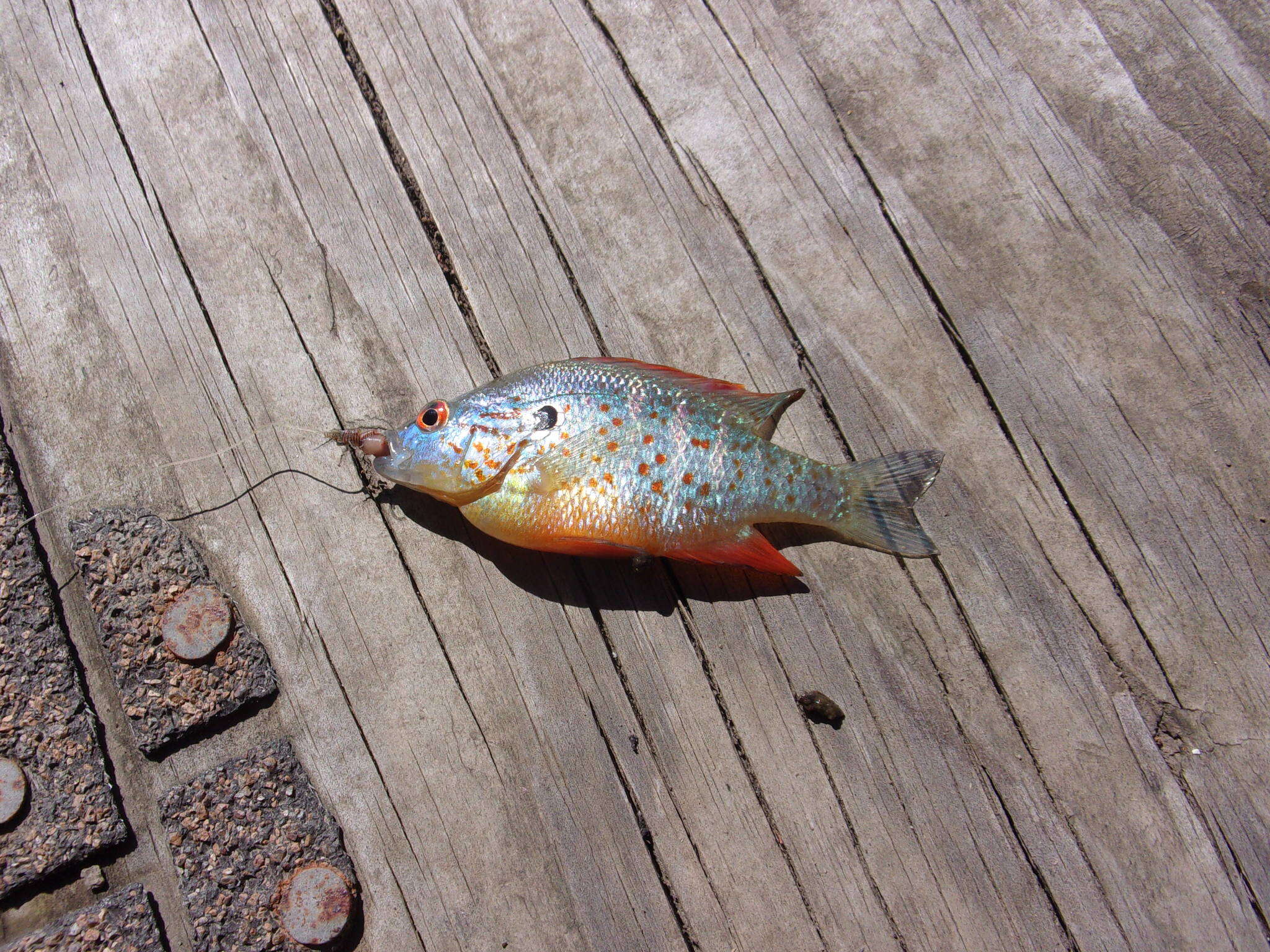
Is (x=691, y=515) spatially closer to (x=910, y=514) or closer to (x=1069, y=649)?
(x=910, y=514)

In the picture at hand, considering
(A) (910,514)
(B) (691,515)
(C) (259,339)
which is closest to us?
(B) (691,515)

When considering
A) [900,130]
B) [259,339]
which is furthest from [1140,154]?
[259,339]

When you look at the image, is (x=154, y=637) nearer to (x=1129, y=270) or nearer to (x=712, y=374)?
(x=712, y=374)

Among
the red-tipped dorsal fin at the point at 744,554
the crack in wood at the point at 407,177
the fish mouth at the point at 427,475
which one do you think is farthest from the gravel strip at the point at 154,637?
the red-tipped dorsal fin at the point at 744,554

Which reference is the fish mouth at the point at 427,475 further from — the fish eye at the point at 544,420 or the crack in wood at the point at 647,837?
the crack in wood at the point at 647,837

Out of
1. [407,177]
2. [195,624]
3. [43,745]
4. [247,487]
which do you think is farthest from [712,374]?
[43,745]

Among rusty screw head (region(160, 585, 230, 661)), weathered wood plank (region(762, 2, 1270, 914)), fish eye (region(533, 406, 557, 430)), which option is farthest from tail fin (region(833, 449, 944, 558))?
rusty screw head (region(160, 585, 230, 661))
